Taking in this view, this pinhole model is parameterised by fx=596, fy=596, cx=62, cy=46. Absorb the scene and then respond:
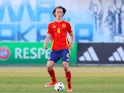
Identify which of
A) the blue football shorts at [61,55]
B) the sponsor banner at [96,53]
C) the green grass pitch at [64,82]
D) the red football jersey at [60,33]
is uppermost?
the red football jersey at [60,33]

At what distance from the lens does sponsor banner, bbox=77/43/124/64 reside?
31.7 metres

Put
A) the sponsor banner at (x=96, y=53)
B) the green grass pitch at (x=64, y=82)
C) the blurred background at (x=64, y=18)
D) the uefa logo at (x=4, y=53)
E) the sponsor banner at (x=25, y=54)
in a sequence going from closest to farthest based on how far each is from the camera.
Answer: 1. the green grass pitch at (x=64, y=82)
2. the sponsor banner at (x=96, y=53)
3. the uefa logo at (x=4, y=53)
4. the sponsor banner at (x=25, y=54)
5. the blurred background at (x=64, y=18)

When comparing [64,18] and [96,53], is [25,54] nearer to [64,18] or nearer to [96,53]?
[96,53]

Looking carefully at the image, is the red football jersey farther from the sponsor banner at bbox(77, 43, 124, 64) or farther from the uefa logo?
the uefa logo

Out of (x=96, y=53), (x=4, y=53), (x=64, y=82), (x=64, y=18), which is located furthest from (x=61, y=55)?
Result: (x=64, y=18)

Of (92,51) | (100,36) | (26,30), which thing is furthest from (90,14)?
(92,51)

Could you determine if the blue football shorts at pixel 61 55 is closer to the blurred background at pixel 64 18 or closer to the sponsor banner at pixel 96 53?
the sponsor banner at pixel 96 53

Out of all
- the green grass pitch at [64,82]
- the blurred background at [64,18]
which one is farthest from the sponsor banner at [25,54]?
the green grass pitch at [64,82]

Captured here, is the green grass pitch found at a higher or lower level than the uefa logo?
higher

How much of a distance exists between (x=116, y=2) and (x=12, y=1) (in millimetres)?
6979

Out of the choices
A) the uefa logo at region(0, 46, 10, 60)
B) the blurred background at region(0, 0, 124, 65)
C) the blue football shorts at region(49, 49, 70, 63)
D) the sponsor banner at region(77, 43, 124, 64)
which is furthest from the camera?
the blurred background at region(0, 0, 124, 65)

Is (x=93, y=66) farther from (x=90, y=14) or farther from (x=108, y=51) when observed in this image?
(x=90, y=14)

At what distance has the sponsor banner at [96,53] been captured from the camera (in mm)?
31719

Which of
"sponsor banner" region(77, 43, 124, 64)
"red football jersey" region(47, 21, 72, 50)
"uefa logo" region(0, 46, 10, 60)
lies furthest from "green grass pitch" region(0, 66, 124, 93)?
"uefa logo" region(0, 46, 10, 60)
